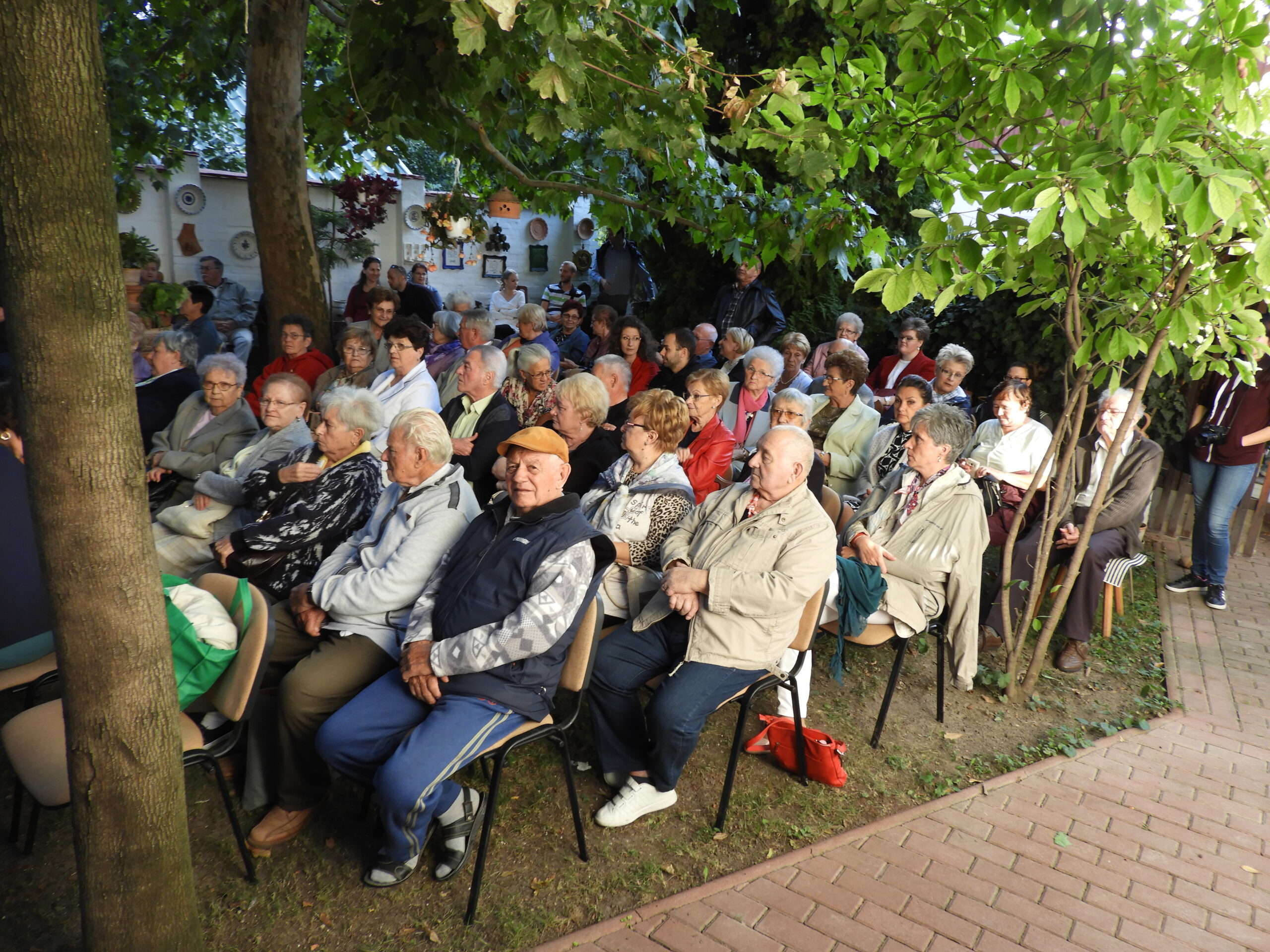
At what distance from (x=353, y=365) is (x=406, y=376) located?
859mm

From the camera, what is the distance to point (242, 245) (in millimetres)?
14656

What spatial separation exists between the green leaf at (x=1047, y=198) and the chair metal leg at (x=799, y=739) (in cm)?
200

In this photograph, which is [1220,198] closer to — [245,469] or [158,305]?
[245,469]

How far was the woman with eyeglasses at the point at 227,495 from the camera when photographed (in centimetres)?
413

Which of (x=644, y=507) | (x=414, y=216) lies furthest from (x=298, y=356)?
(x=414, y=216)

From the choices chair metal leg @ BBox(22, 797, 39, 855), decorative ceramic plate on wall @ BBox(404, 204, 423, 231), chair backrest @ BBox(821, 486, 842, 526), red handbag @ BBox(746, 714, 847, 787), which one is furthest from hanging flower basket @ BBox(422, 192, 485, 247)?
decorative ceramic plate on wall @ BBox(404, 204, 423, 231)

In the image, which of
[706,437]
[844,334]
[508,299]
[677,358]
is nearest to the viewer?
[706,437]

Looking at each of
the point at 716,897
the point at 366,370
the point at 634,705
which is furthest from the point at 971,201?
the point at 366,370

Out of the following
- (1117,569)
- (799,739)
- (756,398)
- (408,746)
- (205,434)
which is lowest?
(799,739)

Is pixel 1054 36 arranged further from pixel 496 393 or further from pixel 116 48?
pixel 116 48

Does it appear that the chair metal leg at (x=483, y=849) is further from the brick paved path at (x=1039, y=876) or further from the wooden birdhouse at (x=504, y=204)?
the wooden birdhouse at (x=504, y=204)

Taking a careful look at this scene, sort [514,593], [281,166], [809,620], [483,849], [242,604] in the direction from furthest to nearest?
[281,166] < [809,620] < [514,593] < [242,604] < [483,849]

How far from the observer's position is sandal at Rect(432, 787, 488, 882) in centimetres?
300

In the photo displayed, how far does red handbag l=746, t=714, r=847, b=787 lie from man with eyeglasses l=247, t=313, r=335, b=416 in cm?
429
